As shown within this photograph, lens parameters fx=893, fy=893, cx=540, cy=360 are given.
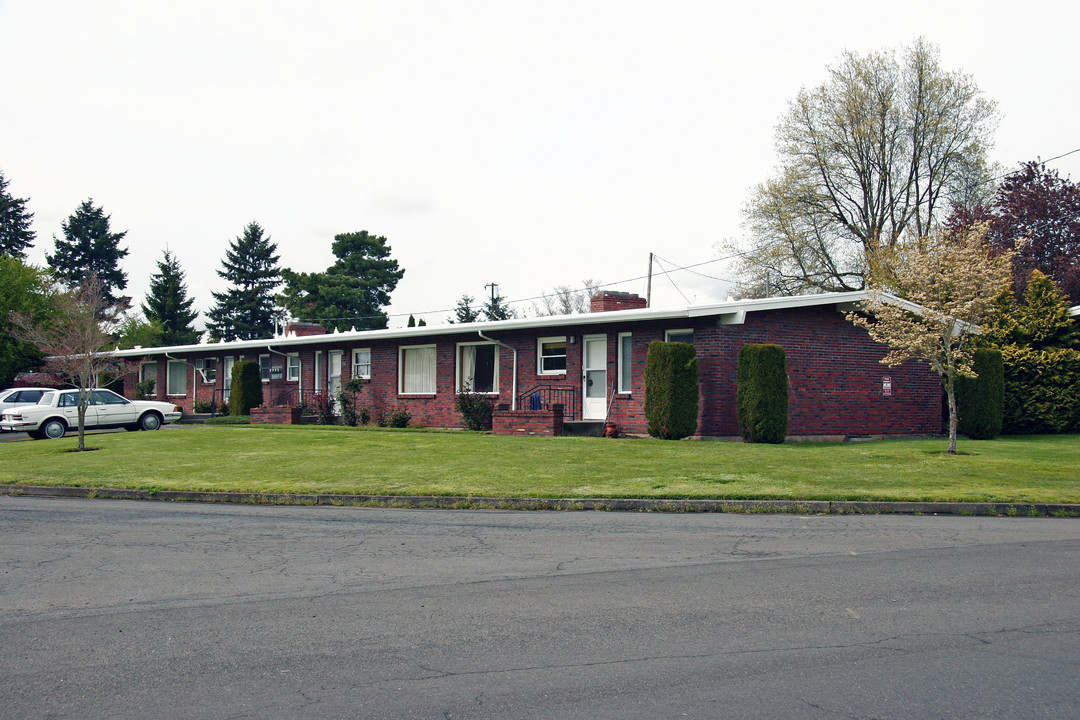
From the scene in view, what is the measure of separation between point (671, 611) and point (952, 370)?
12.6 metres

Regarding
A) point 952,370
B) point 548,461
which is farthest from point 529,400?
point 952,370

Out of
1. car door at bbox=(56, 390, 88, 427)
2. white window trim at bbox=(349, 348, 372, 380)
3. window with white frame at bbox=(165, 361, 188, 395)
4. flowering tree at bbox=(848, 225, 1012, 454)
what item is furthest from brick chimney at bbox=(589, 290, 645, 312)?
window with white frame at bbox=(165, 361, 188, 395)

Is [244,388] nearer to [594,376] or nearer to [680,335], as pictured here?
[594,376]

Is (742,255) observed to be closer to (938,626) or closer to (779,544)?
(779,544)

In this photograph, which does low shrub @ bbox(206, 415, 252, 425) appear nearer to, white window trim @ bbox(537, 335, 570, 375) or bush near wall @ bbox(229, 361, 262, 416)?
bush near wall @ bbox(229, 361, 262, 416)

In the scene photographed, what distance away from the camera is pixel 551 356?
24578mm

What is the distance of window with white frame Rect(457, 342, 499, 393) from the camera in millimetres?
26073

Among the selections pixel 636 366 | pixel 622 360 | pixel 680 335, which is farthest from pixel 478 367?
pixel 680 335

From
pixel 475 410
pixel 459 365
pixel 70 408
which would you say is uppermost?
pixel 459 365

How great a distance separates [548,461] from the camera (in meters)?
15.9

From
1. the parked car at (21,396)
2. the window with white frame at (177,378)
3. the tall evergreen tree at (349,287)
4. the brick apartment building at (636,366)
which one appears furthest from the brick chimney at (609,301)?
the tall evergreen tree at (349,287)

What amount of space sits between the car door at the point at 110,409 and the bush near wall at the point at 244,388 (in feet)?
15.2

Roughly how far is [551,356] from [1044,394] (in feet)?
44.9

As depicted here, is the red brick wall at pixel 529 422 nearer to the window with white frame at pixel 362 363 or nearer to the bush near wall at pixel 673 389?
the bush near wall at pixel 673 389
